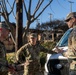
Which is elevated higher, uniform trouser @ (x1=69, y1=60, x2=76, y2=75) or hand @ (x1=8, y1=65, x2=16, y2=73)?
hand @ (x1=8, y1=65, x2=16, y2=73)

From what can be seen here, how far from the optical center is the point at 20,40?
1300cm

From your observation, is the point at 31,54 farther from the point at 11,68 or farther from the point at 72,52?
the point at 11,68

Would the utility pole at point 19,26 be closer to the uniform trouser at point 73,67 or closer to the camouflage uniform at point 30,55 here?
the camouflage uniform at point 30,55

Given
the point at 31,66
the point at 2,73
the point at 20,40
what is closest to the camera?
the point at 2,73

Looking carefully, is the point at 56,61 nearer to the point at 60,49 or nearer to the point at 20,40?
the point at 60,49

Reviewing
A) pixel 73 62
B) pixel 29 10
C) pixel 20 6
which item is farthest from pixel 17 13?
pixel 73 62

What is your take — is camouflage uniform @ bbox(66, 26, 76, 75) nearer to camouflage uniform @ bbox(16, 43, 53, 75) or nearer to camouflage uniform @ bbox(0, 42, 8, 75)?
camouflage uniform @ bbox(0, 42, 8, 75)

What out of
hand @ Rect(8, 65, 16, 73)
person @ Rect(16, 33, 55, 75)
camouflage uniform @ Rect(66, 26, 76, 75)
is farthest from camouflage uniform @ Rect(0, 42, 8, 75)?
person @ Rect(16, 33, 55, 75)

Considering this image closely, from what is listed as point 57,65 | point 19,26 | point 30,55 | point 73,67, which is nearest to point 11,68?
point 73,67

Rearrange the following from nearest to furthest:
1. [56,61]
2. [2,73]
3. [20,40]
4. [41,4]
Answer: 1. [2,73]
2. [56,61]
3. [20,40]
4. [41,4]

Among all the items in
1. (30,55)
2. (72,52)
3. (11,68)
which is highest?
(72,52)

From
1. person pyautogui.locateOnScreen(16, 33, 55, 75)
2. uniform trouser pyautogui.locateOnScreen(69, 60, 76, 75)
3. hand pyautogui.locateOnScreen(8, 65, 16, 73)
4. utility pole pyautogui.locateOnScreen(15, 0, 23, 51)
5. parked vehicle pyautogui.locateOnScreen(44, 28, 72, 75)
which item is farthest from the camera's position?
utility pole pyautogui.locateOnScreen(15, 0, 23, 51)

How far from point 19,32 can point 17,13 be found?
0.72 metres

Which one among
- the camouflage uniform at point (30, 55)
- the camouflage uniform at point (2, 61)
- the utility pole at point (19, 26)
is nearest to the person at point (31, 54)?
the camouflage uniform at point (30, 55)
